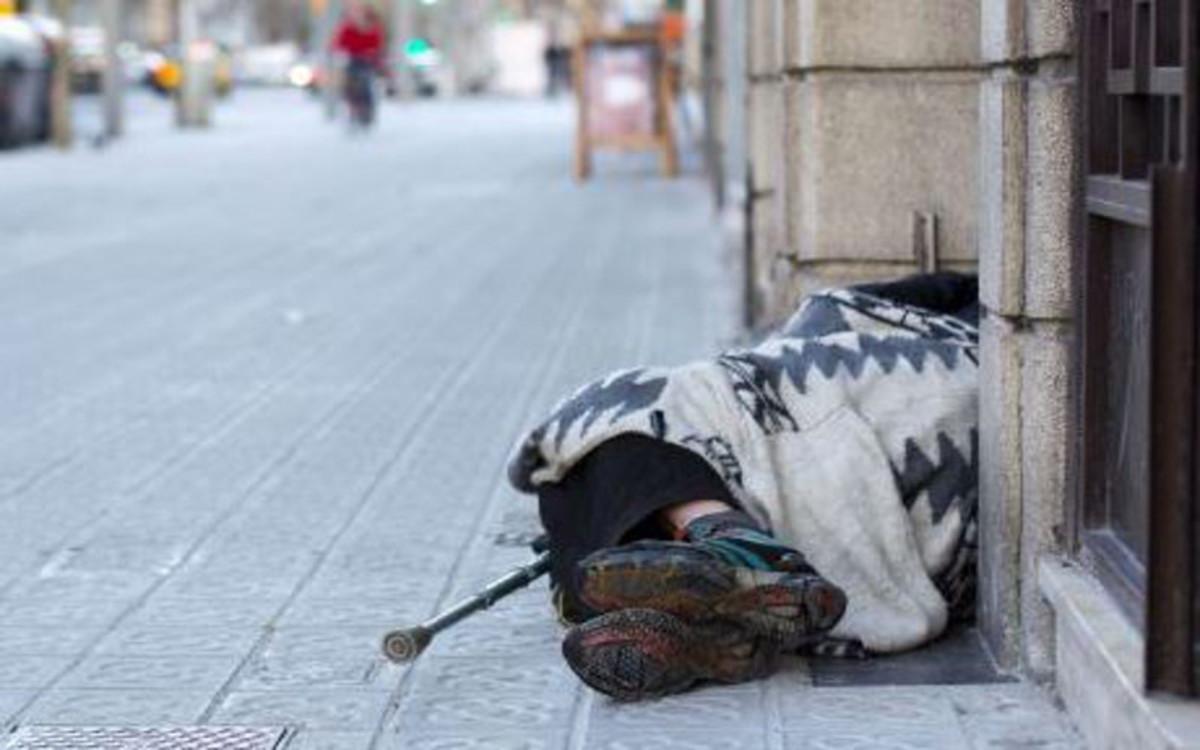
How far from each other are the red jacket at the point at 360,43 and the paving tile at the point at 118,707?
115 feet

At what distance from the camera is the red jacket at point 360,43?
41062 millimetres

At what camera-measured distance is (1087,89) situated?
496 cm

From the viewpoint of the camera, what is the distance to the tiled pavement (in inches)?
207

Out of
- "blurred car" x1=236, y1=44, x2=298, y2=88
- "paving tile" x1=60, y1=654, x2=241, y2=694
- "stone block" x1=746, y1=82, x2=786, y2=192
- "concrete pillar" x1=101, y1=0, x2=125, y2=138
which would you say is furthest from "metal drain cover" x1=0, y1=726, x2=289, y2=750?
"blurred car" x1=236, y1=44, x2=298, y2=88

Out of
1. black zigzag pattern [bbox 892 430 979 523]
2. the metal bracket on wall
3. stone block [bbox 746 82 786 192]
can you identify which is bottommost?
black zigzag pattern [bbox 892 430 979 523]

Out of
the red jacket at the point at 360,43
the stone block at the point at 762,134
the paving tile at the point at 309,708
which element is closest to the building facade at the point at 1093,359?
the paving tile at the point at 309,708

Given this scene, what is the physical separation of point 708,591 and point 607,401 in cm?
76

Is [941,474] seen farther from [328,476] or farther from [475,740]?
[328,476]

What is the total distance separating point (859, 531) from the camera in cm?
568

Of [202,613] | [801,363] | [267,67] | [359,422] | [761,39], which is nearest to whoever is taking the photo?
[801,363]

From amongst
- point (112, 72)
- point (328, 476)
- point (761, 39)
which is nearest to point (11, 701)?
point (328, 476)

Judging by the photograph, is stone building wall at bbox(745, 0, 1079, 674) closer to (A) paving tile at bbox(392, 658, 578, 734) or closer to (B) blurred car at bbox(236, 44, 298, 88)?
(A) paving tile at bbox(392, 658, 578, 734)

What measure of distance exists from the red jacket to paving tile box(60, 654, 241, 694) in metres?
34.8

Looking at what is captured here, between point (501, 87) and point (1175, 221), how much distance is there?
7615 cm
